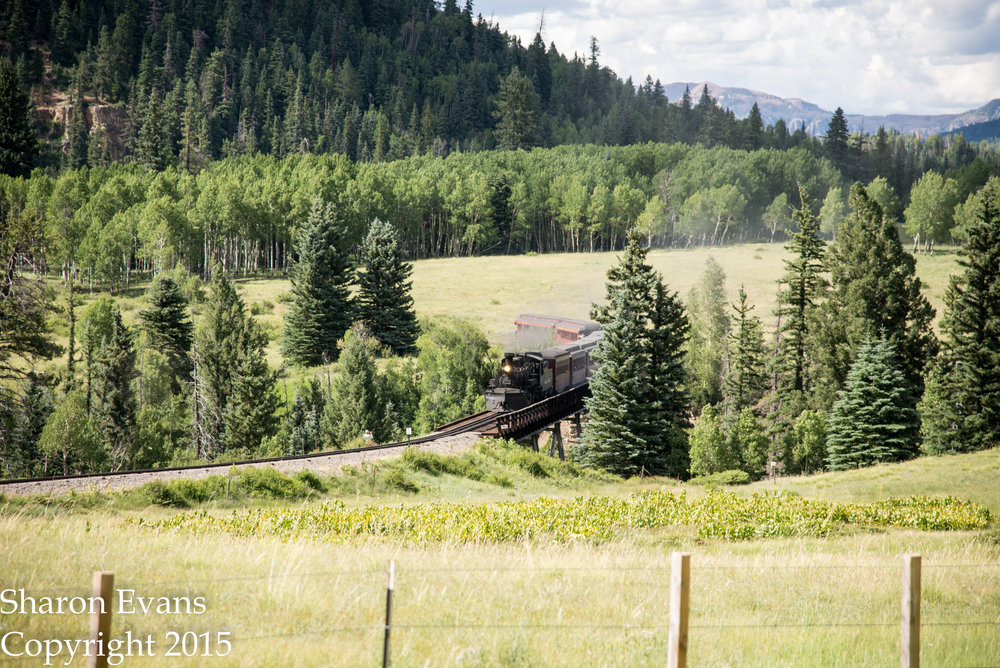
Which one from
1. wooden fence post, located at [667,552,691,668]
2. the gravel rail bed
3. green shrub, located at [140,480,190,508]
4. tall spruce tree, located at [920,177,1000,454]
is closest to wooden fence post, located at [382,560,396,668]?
wooden fence post, located at [667,552,691,668]

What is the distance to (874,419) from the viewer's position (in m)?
41.9

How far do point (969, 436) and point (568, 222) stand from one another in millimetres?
94897

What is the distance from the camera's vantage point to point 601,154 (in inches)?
6388

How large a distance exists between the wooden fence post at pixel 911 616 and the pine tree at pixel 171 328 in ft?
206

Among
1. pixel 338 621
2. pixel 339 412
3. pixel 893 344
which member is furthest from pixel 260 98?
pixel 338 621

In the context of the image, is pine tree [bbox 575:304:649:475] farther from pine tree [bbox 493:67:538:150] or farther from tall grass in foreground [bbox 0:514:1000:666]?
pine tree [bbox 493:67:538:150]

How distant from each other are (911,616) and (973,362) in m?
45.6

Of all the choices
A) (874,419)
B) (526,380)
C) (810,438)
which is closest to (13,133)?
(526,380)

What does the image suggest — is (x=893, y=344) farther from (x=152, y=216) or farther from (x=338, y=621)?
(x=152, y=216)

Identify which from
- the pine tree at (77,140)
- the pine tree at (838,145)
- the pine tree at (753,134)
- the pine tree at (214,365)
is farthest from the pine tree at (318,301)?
the pine tree at (753,134)

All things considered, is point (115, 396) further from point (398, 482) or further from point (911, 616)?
point (911, 616)

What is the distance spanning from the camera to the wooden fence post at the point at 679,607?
6453 millimetres

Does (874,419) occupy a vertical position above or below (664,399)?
below

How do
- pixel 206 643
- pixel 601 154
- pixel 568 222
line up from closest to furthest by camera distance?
pixel 206 643, pixel 568 222, pixel 601 154
